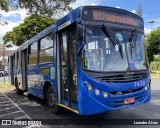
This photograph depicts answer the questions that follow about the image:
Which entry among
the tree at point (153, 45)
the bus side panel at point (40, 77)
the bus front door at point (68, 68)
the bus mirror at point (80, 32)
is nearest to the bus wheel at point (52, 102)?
the bus side panel at point (40, 77)

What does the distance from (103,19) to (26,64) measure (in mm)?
7458

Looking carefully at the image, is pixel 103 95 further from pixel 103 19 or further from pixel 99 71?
pixel 103 19

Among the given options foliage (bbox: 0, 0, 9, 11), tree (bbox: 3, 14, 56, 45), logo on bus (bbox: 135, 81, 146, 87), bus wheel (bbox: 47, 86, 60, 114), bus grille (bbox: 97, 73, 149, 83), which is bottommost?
bus wheel (bbox: 47, 86, 60, 114)

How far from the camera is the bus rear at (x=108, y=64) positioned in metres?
7.12

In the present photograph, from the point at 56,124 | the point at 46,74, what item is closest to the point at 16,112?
A: the point at 46,74

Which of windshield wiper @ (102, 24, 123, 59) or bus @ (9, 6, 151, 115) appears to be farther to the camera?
windshield wiper @ (102, 24, 123, 59)

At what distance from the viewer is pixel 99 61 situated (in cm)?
735

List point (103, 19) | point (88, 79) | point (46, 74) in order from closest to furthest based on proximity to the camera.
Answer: point (88, 79) → point (103, 19) → point (46, 74)

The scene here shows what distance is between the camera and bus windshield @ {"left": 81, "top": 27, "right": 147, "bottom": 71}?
7.31 metres

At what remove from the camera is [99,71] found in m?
7.24

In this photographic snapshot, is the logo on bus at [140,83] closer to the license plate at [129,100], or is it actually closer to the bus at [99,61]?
the bus at [99,61]

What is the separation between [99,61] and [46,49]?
3.44 metres

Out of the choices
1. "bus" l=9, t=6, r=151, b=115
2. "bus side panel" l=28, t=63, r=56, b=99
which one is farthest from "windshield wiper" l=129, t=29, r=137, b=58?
"bus side panel" l=28, t=63, r=56, b=99

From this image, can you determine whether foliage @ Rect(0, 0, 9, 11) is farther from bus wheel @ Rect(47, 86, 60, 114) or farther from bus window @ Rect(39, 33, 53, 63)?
bus wheel @ Rect(47, 86, 60, 114)
